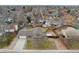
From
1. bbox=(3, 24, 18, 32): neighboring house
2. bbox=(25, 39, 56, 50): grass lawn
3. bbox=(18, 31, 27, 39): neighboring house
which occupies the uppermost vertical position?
bbox=(3, 24, 18, 32): neighboring house

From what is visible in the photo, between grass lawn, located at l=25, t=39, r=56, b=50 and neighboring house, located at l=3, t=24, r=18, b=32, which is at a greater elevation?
neighboring house, located at l=3, t=24, r=18, b=32

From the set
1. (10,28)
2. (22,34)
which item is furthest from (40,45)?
(10,28)

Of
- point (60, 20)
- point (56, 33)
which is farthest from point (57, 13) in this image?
point (56, 33)

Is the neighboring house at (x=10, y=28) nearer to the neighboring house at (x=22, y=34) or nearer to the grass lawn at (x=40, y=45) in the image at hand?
the neighboring house at (x=22, y=34)

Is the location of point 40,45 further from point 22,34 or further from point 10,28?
point 10,28

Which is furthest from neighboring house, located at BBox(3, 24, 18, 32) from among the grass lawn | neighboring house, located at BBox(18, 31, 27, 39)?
the grass lawn

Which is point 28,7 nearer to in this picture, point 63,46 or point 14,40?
point 14,40

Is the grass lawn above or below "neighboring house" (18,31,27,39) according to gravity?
below

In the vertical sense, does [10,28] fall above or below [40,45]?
above

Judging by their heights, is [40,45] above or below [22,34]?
below

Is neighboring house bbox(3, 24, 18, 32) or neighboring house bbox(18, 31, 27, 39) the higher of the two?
neighboring house bbox(3, 24, 18, 32)

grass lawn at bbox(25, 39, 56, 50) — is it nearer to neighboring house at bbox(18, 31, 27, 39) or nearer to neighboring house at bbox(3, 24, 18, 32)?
neighboring house at bbox(18, 31, 27, 39)
